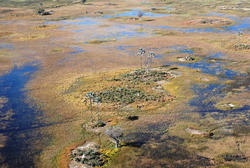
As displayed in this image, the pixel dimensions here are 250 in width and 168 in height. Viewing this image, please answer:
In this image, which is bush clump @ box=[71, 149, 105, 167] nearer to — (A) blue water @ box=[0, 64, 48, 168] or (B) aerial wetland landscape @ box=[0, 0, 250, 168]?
(B) aerial wetland landscape @ box=[0, 0, 250, 168]

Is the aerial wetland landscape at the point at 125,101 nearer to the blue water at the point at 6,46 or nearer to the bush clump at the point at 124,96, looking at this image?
the bush clump at the point at 124,96

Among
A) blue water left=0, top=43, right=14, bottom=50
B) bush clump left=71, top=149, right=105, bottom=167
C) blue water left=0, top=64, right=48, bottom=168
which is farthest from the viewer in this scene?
blue water left=0, top=43, right=14, bottom=50

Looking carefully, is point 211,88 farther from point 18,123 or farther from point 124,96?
point 18,123

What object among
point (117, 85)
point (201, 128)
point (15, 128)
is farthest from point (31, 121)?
point (201, 128)

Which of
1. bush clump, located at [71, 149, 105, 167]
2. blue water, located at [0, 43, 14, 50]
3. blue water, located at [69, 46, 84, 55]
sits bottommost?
bush clump, located at [71, 149, 105, 167]

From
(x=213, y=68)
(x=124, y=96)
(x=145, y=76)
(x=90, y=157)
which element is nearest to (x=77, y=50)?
(x=145, y=76)

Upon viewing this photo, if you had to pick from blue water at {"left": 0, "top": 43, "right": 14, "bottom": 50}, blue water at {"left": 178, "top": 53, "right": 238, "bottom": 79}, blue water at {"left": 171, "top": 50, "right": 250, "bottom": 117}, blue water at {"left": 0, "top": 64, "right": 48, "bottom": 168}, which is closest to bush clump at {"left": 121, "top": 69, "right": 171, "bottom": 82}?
blue water at {"left": 171, "top": 50, "right": 250, "bottom": 117}

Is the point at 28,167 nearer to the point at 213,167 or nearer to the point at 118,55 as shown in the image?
the point at 213,167

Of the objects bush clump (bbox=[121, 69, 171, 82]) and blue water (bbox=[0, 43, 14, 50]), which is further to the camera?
blue water (bbox=[0, 43, 14, 50])
